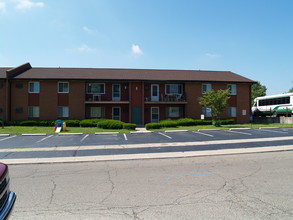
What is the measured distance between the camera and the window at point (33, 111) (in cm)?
2412

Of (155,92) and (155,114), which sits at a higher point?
(155,92)

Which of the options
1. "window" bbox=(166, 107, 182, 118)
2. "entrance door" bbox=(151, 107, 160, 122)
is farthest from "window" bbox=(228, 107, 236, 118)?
"entrance door" bbox=(151, 107, 160, 122)

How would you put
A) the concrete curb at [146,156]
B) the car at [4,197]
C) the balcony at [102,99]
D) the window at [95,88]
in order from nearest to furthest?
the car at [4,197], the concrete curb at [146,156], the balcony at [102,99], the window at [95,88]

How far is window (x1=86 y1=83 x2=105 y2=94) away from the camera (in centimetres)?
2528

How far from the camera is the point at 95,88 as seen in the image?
25422mm

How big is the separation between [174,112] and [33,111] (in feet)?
59.1

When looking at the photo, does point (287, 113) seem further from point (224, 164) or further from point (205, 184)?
point (205, 184)

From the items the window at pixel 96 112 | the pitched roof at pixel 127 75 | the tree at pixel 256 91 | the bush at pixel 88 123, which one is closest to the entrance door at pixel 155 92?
the pitched roof at pixel 127 75

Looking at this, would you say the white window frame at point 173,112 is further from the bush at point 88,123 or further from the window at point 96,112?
the bush at point 88,123

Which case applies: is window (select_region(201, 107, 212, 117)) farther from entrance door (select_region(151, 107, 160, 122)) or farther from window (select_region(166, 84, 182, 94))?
entrance door (select_region(151, 107, 160, 122))

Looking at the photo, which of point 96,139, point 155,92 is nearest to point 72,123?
point 96,139

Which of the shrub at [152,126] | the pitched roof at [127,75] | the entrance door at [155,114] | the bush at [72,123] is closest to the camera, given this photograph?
the shrub at [152,126]

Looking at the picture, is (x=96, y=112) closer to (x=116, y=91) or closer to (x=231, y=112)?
(x=116, y=91)

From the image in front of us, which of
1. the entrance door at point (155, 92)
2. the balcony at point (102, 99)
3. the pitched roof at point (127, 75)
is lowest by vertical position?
the balcony at point (102, 99)
